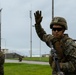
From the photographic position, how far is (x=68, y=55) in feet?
20.0

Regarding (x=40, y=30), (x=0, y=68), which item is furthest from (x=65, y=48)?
(x=0, y=68)

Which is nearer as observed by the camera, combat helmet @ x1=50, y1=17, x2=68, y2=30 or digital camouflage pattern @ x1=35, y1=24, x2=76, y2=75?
digital camouflage pattern @ x1=35, y1=24, x2=76, y2=75

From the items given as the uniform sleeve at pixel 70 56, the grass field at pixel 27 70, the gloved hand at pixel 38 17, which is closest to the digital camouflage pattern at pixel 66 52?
the uniform sleeve at pixel 70 56

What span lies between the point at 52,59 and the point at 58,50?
0.18 metres

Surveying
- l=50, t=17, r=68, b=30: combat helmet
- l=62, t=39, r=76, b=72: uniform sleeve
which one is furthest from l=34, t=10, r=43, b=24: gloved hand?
l=62, t=39, r=76, b=72: uniform sleeve

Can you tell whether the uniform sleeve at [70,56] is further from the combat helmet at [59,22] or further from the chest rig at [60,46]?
the combat helmet at [59,22]

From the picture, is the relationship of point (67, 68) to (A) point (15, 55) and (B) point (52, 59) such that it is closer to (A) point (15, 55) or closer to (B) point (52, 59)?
(B) point (52, 59)

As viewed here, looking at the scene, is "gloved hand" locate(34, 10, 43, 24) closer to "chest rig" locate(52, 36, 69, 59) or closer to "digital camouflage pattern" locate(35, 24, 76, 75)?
"digital camouflage pattern" locate(35, 24, 76, 75)

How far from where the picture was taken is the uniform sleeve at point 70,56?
5957 millimetres

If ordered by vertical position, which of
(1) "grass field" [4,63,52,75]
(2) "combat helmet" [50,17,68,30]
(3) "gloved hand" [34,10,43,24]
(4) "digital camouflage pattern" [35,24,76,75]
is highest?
(3) "gloved hand" [34,10,43,24]

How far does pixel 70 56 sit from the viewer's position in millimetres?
6094

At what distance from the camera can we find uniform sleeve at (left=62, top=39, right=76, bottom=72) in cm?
596

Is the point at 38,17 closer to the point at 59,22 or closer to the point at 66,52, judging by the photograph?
the point at 59,22

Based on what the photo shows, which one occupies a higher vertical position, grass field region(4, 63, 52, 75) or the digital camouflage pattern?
the digital camouflage pattern
